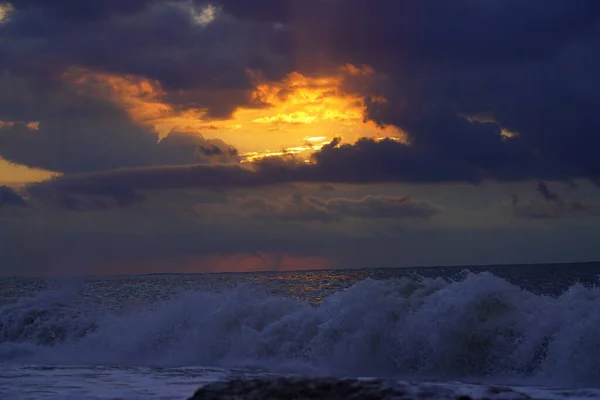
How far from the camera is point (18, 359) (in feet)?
72.5

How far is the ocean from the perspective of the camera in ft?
48.9

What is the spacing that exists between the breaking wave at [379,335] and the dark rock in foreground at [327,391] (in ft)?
26.9

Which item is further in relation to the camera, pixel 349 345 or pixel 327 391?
pixel 349 345

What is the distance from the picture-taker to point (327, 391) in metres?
7.93

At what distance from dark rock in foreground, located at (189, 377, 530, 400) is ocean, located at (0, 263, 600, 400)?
4115 mm

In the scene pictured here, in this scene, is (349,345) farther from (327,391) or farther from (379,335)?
(327,391)

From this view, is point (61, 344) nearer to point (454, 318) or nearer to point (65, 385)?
point (65, 385)

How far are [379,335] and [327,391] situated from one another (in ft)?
36.7

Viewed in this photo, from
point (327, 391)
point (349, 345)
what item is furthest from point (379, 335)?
point (327, 391)

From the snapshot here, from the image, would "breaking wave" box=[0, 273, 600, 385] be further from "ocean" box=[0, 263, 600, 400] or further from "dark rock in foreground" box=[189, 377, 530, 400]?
"dark rock in foreground" box=[189, 377, 530, 400]

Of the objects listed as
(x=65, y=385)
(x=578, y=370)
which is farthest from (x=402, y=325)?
(x=65, y=385)

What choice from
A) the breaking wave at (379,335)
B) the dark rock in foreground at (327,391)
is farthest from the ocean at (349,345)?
the dark rock in foreground at (327,391)

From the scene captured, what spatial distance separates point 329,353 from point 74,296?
53.4 ft

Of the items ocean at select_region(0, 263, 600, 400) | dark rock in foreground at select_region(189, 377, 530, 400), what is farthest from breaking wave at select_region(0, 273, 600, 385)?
dark rock in foreground at select_region(189, 377, 530, 400)
